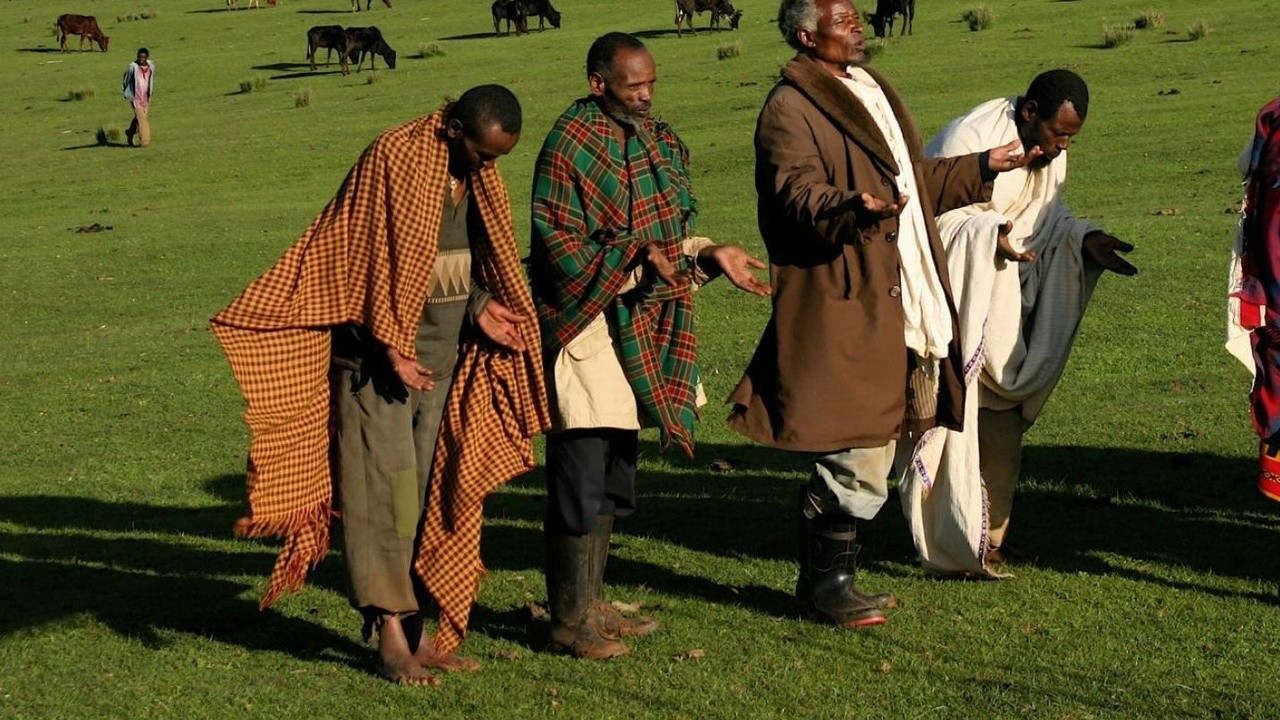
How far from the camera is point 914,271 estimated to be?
605 centimetres

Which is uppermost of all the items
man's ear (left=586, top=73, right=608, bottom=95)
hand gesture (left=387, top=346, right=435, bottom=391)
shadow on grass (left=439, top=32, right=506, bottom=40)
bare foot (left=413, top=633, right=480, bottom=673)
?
man's ear (left=586, top=73, right=608, bottom=95)

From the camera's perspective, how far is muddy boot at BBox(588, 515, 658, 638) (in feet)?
20.0

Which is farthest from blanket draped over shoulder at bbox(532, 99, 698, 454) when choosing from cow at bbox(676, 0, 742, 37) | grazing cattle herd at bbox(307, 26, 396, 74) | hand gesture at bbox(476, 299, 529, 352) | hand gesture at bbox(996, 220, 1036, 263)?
cow at bbox(676, 0, 742, 37)

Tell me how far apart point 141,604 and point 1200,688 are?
382cm

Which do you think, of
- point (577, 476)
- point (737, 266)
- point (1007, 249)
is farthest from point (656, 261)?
point (1007, 249)

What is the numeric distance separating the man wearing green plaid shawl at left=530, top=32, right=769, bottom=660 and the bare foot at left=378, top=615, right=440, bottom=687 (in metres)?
0.49

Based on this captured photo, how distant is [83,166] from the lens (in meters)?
27.5

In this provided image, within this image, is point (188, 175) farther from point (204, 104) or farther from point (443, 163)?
point (443, 163)

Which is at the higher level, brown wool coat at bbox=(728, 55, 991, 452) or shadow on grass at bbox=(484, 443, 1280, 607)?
Answer: brown wool coat at bbox=(728, 55, 991, 452)

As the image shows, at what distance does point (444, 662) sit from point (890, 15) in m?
30.1

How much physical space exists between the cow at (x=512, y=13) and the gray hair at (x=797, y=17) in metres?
36.6

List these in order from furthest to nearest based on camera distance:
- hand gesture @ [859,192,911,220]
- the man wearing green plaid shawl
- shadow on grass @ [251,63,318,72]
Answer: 1. shadow on grass @ [251,63,318,72]
2. the man wearing green plaid shawl
3. hand gesture @ [859,192,911,220]

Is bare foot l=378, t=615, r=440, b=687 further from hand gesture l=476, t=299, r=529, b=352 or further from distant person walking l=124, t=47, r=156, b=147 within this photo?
distant person walking l=124, t=47, r=156, b=147

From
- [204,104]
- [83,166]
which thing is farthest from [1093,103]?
[204,104]
